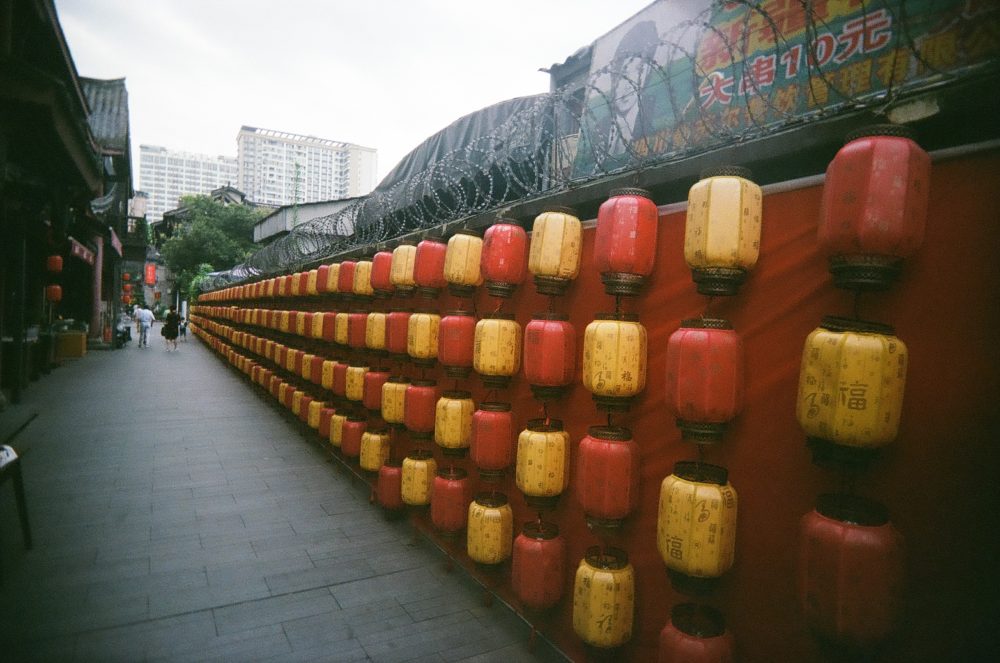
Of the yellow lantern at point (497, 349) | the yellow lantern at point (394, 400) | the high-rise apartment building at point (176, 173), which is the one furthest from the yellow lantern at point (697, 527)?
the high-rise apartment building at point (176, 173)

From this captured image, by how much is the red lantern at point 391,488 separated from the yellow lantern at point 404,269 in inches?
79.9

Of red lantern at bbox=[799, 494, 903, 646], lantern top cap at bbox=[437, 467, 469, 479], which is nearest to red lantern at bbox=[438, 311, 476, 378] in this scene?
lantern top cap at bbox=[437, 467, 469, 479]

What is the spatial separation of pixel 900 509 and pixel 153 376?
19.2 metres

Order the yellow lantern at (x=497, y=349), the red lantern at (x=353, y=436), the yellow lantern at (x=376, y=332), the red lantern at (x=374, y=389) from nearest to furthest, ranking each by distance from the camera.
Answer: the yellow lantern at (x=497, y=349) < the yellow lantern at (x=376, y=332) < the red lantern at (x=374, y=389) < the red lantern at (x=353, y=436)

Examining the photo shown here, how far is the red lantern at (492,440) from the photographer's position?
13.5 feet

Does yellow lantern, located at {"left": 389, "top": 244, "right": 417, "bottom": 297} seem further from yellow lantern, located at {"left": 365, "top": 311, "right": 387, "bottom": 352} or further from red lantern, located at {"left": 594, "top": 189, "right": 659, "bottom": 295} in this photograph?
red lantern, located at {"left": 594, "top": 189, "right": 659, "bottom": 295}

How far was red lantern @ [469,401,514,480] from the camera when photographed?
412cm

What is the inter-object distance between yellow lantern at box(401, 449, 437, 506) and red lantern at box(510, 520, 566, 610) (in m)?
1.73

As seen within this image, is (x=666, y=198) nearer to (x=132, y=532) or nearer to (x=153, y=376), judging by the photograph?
(x=132, y=532)

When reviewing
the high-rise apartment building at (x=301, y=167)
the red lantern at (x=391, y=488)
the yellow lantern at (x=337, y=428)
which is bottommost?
the red lantern at (x=391, y=488)

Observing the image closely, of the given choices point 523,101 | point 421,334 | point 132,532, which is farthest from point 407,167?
point 132,532

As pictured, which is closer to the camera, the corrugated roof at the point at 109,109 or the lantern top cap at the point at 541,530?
the lantern top cap at the point at 541,530

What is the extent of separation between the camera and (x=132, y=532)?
5289 millimetres

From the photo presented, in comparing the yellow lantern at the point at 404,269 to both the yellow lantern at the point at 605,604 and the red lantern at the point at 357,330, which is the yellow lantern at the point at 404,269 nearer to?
the red lantern at the point at 357,330
